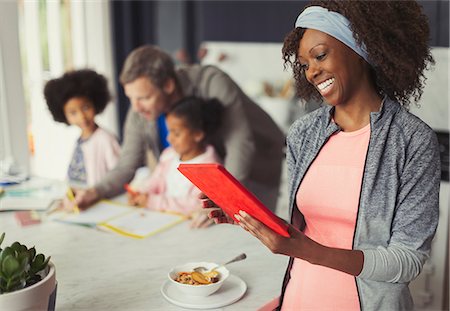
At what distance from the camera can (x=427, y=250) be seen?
1047mm

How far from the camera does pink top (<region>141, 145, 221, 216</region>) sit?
1.92m

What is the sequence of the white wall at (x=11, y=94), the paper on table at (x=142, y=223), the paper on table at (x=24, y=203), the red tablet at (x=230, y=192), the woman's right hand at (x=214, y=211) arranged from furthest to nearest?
the white wall at (x=11, y=94), the paper on table at (x=24, y=203), the paper on table at (x=142, y=223), the woman's right hand at (x=214, y=211), the red tablet at (x=230, y=192)

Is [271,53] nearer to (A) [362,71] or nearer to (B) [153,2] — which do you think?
(B) [153,2]

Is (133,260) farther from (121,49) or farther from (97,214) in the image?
(121,49)

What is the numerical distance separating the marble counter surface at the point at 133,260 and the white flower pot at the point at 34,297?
14 centimetres

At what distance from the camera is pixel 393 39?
1.07 m

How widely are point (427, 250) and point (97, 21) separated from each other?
3113 millimetres

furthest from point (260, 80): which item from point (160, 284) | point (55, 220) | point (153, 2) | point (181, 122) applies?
point (160, 284)

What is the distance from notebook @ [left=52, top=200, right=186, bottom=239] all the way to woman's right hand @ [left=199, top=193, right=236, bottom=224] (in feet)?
1.48

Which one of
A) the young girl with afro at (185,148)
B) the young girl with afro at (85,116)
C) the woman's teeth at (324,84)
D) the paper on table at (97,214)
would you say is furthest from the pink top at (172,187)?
the woman's teeth at (324,84)

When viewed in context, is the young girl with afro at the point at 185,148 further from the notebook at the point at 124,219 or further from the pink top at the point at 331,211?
the pink top at the point at 331,211

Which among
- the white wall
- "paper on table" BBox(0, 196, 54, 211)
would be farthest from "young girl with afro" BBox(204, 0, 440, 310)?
the white wall

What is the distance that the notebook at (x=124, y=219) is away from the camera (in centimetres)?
162

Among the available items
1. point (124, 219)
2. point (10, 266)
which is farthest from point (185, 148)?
point (10, 266)
